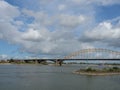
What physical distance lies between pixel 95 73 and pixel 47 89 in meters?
48.4

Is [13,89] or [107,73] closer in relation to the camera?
[13,89]

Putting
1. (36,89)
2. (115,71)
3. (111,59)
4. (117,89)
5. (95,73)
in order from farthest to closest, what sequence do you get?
(111,59), (115,71), (95,73), (117,89), (36,89)

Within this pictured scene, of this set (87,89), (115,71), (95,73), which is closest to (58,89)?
(87,89)

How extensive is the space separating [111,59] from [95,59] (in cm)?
1423

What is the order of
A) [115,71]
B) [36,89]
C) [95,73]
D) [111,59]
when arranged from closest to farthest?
1. [36,89]
2. [95,73]
3. [115,71]
4. [111,59]

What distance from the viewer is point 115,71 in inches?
4087

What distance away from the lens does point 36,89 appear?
49594mm

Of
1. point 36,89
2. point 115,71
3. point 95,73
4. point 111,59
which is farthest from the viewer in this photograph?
point 111,59

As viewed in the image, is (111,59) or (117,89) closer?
(117,89)

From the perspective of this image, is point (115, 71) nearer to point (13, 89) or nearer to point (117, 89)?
point (117, 89)

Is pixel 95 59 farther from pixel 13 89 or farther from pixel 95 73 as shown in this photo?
pixel 13 89

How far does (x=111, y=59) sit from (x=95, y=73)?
90798 mm

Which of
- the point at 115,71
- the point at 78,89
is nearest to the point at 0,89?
the point at 78,89

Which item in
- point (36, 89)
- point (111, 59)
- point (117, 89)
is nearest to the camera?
point (36, 89)
